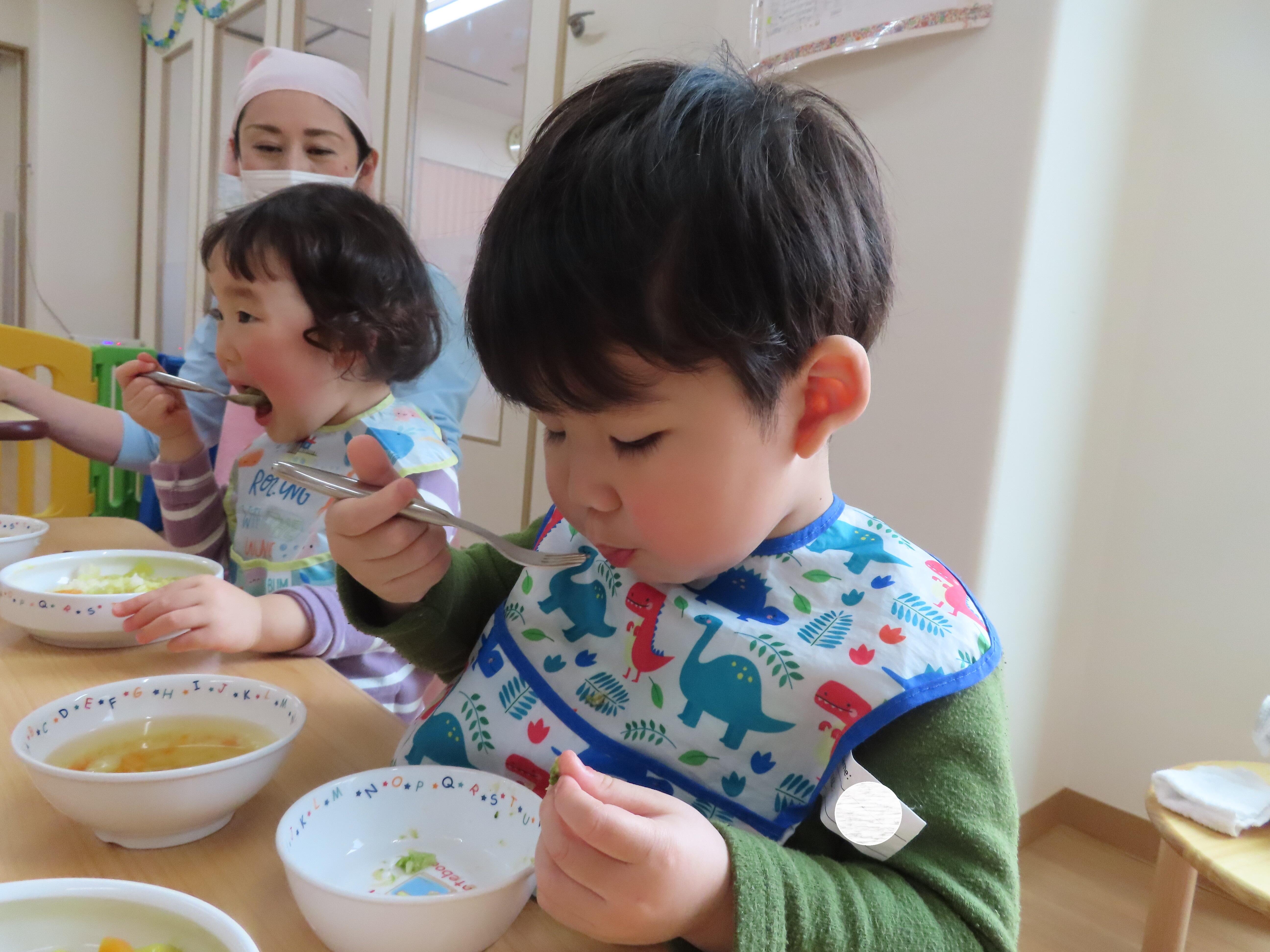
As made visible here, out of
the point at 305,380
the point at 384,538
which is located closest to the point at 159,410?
the point at 305,380

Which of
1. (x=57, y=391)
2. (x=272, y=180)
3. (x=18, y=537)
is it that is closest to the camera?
(x=18, y=537)

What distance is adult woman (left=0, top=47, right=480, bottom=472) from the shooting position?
Answer: 1552 mm

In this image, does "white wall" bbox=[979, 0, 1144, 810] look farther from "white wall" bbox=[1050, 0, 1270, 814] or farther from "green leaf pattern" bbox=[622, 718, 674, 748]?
"green leaf pattern" bbox=[622, 718, 674, 748]

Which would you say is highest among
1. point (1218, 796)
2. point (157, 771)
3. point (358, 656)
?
point (157, 771)

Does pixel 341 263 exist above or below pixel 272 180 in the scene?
below

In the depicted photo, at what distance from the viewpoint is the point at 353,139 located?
176 centimetres

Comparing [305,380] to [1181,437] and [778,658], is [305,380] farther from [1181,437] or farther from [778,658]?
[1181,437]

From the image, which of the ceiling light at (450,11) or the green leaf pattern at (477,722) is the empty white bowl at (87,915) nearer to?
the green leaf pattern at (477,722)

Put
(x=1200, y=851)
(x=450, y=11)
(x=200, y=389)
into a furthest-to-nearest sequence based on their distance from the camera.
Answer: (x=450, y=11)
(x=1200, y=851)
(x=200, y=389)

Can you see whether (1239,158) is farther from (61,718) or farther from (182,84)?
(182,84)

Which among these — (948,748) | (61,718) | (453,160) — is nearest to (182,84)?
(453,160)

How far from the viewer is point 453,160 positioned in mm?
2596

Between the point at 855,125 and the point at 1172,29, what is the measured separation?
1497mm

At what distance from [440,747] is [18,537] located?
0.70 metres
